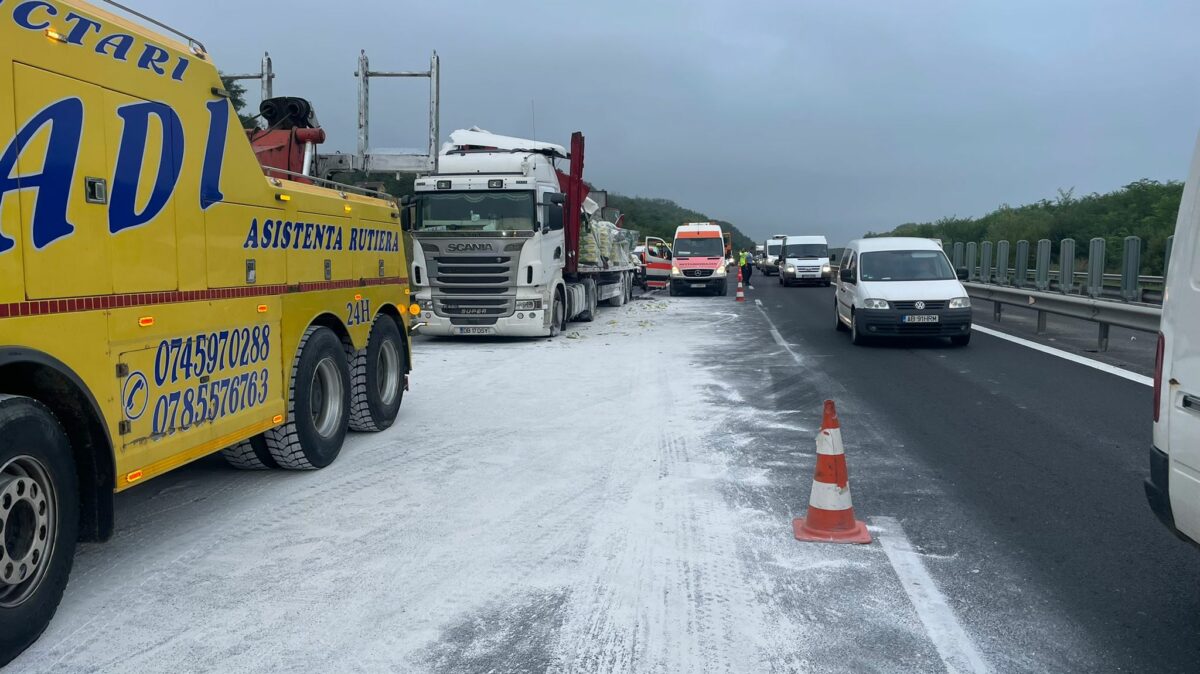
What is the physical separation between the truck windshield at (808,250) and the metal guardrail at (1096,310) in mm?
20613

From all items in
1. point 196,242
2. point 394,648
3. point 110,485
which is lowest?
point 394,648

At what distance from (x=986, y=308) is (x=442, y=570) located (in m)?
24.7

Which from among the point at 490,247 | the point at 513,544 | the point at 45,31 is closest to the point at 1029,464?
the point at 513,544

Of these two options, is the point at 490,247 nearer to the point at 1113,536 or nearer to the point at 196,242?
the point at 196,242

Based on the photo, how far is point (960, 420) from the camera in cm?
912

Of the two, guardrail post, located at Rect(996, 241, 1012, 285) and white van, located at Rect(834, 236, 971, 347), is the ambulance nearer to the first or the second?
white van, located at Rect(834, 236, 971, 347)

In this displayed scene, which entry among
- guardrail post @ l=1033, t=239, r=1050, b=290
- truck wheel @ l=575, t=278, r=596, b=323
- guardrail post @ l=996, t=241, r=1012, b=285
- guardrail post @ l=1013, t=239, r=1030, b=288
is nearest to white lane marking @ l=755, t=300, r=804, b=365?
truck wheel @ l=575, t=278, r=596, b=323

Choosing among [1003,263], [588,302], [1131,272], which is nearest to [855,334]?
[588,302]

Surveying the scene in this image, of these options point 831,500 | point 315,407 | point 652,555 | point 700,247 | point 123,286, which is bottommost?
point 652,555

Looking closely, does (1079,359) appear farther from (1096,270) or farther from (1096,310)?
(1096,270)

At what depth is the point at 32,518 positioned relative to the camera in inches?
159

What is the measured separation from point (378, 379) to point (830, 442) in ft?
15.7

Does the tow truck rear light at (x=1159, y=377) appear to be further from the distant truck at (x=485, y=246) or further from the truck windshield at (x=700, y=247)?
the truck windshield at (x=700, y=247)

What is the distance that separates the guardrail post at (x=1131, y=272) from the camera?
25.4 m
